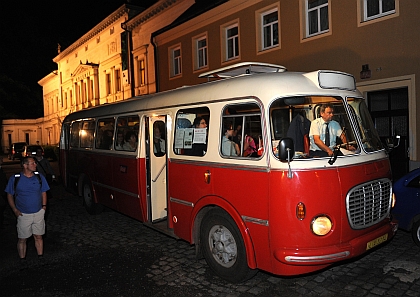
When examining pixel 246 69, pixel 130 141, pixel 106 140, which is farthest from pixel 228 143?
pixel 106 140

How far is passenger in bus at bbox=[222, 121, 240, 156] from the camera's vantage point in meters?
5.50

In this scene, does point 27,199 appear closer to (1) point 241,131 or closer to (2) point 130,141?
(2) point 130,141

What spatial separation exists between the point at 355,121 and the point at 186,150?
2.56 metres

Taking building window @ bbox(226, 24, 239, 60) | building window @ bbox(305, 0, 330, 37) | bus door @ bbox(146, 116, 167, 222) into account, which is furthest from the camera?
building window @ bbox(226, 24, 239, 60)

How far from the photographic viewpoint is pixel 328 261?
15.7 ft

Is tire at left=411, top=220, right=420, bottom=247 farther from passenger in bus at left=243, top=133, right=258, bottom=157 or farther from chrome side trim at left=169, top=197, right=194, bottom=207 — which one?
chrome side trim at left=169, top=197, right=194, bottom=207

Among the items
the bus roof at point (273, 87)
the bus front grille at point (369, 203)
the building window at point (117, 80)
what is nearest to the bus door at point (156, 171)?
the bus roof at point (273, 87)

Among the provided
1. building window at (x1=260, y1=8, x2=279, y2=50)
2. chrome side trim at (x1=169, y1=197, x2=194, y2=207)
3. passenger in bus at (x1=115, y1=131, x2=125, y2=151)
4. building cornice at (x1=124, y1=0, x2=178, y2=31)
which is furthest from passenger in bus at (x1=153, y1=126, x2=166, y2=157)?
building cornice at (x1=124, y1=0, x2=178, y2=31)

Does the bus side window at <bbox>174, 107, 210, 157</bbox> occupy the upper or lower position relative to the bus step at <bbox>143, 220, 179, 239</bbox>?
upper

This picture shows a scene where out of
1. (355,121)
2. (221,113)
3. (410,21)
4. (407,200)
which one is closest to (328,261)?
(355,121)

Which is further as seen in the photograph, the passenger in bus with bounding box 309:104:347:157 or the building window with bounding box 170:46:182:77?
the building window with bounding box 170:46:182:77

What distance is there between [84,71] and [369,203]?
125 ft

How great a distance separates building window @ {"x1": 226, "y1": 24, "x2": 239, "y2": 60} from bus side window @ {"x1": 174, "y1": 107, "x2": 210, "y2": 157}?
12268 mm

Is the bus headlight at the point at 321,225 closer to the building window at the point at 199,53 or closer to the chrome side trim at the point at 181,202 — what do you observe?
the chrome side trim at the point at 181,202
